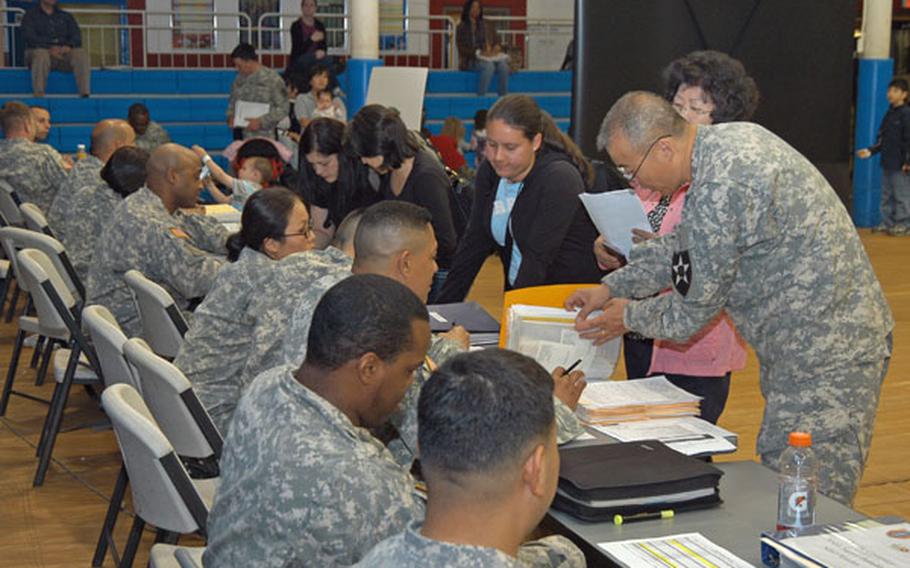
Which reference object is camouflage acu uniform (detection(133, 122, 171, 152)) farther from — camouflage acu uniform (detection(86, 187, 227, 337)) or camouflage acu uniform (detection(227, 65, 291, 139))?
camouflage acu uniform (detection(86, 187, 227, 337))

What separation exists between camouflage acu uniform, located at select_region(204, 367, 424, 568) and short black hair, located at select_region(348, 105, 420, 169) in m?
2.63

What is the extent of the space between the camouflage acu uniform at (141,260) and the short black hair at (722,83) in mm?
2457

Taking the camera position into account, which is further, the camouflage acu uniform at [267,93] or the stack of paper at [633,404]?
the camouflage acu uniform at [267,93]

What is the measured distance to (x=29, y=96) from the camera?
45.6 ft

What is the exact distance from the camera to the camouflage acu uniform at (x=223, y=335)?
12.5ft

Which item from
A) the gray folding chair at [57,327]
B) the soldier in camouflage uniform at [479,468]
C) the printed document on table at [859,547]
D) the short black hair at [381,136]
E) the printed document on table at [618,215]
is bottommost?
the gray folding chair at [57,327]

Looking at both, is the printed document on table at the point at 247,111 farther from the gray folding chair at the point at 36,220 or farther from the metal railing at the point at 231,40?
the gray folding chair at the point at 36,220

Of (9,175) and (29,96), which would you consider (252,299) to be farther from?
(29,96)

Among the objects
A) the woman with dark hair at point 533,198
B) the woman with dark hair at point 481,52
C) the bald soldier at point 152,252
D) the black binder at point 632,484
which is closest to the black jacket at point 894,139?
the woman with dark hair at point 481,52

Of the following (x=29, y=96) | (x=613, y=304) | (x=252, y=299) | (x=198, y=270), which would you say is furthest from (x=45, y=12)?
(x=613, y=304)

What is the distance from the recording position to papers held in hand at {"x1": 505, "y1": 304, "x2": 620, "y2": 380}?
3207mm

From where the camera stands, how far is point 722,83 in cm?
315

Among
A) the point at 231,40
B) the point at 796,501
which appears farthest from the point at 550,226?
the point at 231,40

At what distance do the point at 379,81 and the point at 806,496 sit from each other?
20.7 feet
